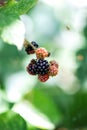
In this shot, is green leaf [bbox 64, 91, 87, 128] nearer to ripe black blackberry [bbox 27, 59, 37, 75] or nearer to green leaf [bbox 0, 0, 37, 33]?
ripe black blackberry [bbox 27, 59, 37, 75]

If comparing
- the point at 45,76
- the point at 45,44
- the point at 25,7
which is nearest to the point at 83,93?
the point at 45,44

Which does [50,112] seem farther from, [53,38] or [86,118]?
[53,38]

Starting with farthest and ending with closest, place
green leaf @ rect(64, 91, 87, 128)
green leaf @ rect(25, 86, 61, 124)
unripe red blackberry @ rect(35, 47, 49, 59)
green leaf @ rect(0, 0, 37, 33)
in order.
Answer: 1. green leaf @ rect(64, 91, 87, 128)
2. green leaf @ rect(25, 86, 61, 124)
3. unripe red blackberry @ rect(35, 47, 49, 59)
4. green leaf @ rect(0, 0, 37, 33)

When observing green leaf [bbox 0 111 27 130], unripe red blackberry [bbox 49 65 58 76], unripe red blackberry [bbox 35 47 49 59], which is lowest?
green leaf [bbox 0 111 27 130]

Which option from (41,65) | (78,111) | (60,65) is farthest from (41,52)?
(60,65)

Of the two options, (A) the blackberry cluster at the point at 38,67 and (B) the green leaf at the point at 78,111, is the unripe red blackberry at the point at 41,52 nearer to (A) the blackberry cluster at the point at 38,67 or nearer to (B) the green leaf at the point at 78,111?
(A) the blackberry cluster at the point at 38,67

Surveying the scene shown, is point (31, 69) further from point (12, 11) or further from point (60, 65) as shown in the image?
point (60, 65)

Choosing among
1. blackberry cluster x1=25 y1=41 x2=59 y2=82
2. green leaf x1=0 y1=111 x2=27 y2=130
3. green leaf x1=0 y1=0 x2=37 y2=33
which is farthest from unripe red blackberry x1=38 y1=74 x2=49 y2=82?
green leaf x1=0 y1=0 x2=37 y2=33
